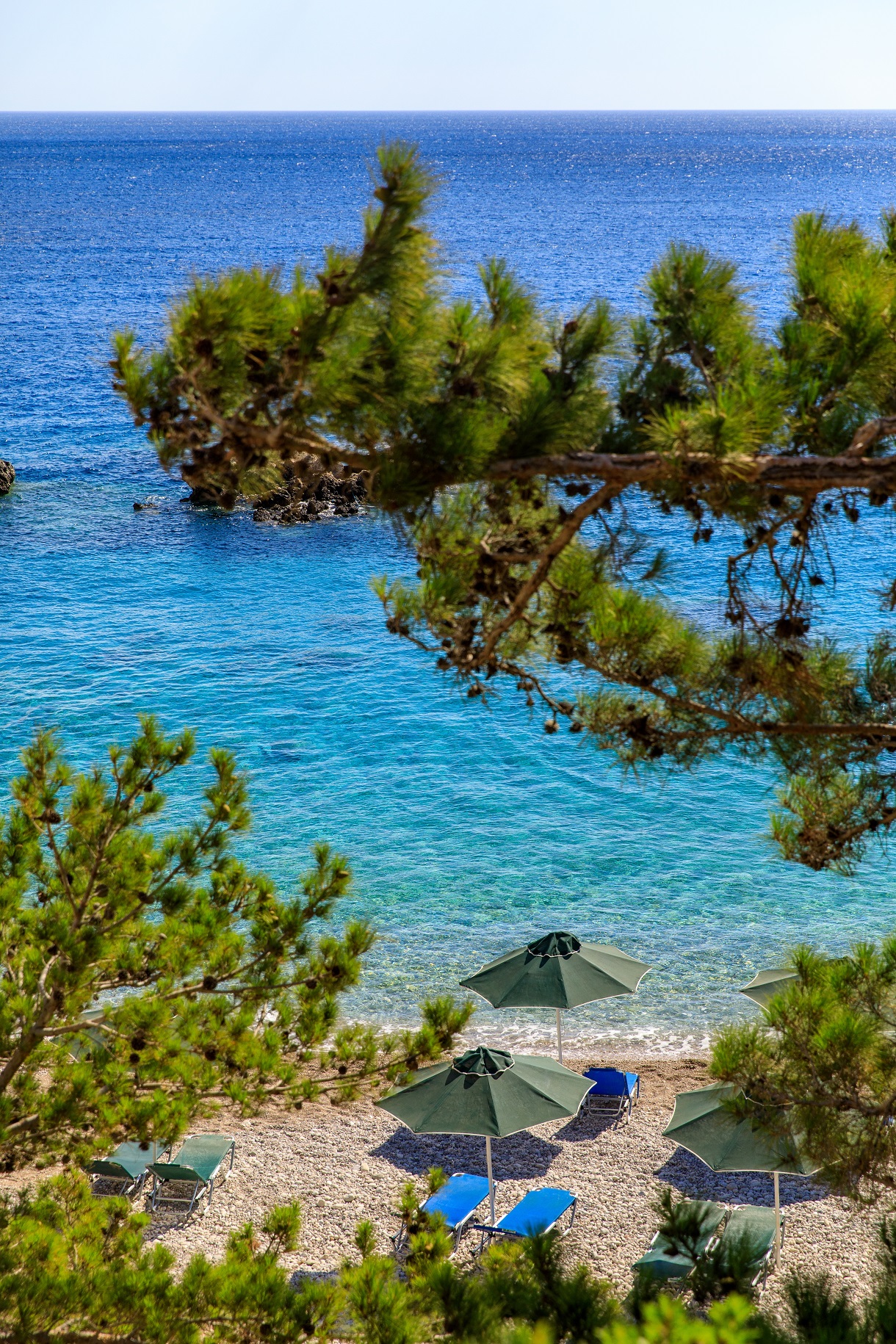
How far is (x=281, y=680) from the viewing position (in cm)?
2342

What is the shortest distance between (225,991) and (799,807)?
3390mm

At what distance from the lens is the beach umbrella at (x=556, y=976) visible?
10.9 metres

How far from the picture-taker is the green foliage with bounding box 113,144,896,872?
3859mm

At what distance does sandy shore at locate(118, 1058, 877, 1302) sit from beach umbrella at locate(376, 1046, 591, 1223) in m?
0.92

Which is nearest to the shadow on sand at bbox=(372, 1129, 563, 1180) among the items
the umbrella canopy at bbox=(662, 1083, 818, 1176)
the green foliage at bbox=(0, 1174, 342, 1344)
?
the umbrella canopy at bbox=(662, 1083, 818, 1176)

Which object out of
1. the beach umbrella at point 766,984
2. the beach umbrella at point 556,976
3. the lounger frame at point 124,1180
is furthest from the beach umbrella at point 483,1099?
the lounger frame at point 124,1180

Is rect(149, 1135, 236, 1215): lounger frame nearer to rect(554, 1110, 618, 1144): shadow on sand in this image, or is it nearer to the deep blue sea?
rect(554, 1110, 618, 1144): shadow on sand

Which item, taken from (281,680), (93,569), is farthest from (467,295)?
(93,569)

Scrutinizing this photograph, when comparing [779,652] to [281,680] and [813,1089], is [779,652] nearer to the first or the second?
[813,1089]

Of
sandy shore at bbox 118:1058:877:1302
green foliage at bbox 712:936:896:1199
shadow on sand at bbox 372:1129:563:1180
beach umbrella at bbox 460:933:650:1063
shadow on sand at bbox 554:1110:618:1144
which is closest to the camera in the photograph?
green foliage at bbox 712:936:896:1199

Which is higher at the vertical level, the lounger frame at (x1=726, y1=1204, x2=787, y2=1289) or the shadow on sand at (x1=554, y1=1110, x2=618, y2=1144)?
the lounger frame at (x1=726, y1=1204, x2=787, y2=1289)

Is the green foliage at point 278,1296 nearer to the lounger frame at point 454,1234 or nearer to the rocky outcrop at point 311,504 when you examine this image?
the lounger frame at point 454,1234

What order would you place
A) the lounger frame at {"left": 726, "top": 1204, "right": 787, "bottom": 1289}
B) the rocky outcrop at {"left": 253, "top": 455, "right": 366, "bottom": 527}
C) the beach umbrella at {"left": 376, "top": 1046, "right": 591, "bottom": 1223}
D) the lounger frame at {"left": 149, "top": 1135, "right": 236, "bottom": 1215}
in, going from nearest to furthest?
the lounger frame at {"left": 726, "top": 1204, "right": 787, "bottom": 1289}, the beach umbrella at {"left": 376, "top": 1046, "right": 591, "bottom": 1223}, the lounger frame at {"left": 149, "top": 1135, "right": 236, "bottom": 1215}, the rocky outcrop at {"left": 253, "top": 455, "right": 366, "bottom": 527}

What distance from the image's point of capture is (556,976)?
1107 centimetres
